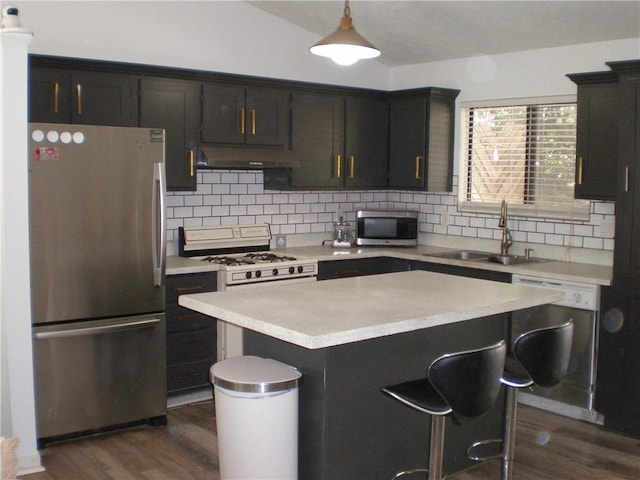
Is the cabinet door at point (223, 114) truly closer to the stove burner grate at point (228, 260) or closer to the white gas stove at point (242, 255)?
the white gas stove at point (242, 255)

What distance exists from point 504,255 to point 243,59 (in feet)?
8.17

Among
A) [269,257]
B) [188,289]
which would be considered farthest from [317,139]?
[188,289]

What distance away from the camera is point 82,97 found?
4.53m

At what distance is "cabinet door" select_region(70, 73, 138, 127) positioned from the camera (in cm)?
452

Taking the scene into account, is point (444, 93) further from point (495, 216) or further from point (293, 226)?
point (293, 226)

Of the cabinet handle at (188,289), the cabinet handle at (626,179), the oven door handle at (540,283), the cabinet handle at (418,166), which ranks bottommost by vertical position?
the cabinet handle at (188,289)

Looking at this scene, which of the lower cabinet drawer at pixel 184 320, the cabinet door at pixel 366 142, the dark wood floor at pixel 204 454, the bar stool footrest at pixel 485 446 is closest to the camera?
the bar stool footrest at pixel 485 446

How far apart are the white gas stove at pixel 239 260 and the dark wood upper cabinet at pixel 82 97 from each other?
1.02 meters

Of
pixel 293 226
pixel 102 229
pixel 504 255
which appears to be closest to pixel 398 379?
pixel 102 229

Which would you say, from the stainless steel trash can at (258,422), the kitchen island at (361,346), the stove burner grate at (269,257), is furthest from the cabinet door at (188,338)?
the stainless steel trash can at (258,422)

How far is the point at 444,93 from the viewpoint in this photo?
19.2ft

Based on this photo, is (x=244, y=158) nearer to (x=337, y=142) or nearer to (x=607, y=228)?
(x=337, y=142)

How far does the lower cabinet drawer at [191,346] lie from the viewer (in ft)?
15.5

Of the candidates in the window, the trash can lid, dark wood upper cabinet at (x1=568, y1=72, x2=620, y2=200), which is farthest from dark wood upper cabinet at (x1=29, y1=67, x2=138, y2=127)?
dark wood upper cabinet at (x1=568, y1=72, x2=620, y2=200)
